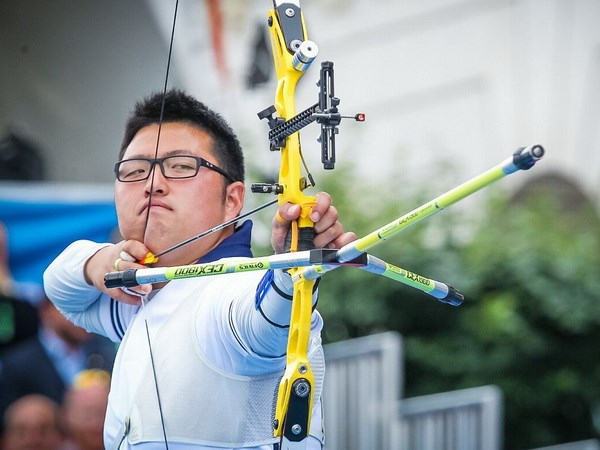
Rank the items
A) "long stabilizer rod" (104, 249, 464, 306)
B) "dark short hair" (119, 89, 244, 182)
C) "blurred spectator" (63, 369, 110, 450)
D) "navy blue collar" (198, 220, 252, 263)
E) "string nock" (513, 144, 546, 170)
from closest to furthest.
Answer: "string nock" (513, 144, 546, 170)
"long stabilizer rod" (104, 249, 464, 306)
"navy blue collar" (198, 220, 252, 263)
"dark short hair" (119, 89, 244, 182)
"blurred spectator" (63, 369, 110, 450)

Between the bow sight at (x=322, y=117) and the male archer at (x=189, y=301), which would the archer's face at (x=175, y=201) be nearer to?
the male archer at (x=189, y=301)

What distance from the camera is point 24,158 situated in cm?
636

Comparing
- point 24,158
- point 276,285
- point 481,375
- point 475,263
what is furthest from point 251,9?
point 276,285

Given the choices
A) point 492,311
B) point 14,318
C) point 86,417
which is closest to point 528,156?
point 86,417

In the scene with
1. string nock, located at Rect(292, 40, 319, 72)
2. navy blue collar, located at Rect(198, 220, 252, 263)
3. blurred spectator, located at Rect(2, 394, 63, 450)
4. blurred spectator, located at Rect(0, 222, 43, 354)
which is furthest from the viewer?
blurred spectator, located at Rect(0, 222, 43, 354)

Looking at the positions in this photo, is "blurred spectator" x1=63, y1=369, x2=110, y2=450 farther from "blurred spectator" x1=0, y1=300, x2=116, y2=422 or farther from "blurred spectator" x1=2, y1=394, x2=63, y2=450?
"blurred spectator" x1=0, y1=300, x2=116, y2=422

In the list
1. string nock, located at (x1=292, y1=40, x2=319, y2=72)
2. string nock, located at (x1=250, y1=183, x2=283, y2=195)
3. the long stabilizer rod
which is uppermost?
string nock, located at (x1=292, y1=40, x2=319, y2=72)

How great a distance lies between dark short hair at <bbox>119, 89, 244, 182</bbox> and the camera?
3322 mm

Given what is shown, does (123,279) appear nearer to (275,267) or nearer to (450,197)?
(275,267)

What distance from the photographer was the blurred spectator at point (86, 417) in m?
5.43

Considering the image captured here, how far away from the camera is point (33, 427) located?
5566mm

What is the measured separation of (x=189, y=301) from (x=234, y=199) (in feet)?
1.16

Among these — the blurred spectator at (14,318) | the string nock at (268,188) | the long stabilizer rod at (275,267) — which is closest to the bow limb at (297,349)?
the string nock at (268,188)

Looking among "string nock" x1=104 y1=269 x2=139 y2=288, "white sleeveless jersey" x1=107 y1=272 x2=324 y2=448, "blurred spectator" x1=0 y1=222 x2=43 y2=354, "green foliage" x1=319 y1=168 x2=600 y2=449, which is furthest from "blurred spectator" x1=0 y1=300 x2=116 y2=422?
"string nock" x1=104 y1=269 x2=139 y2=288
